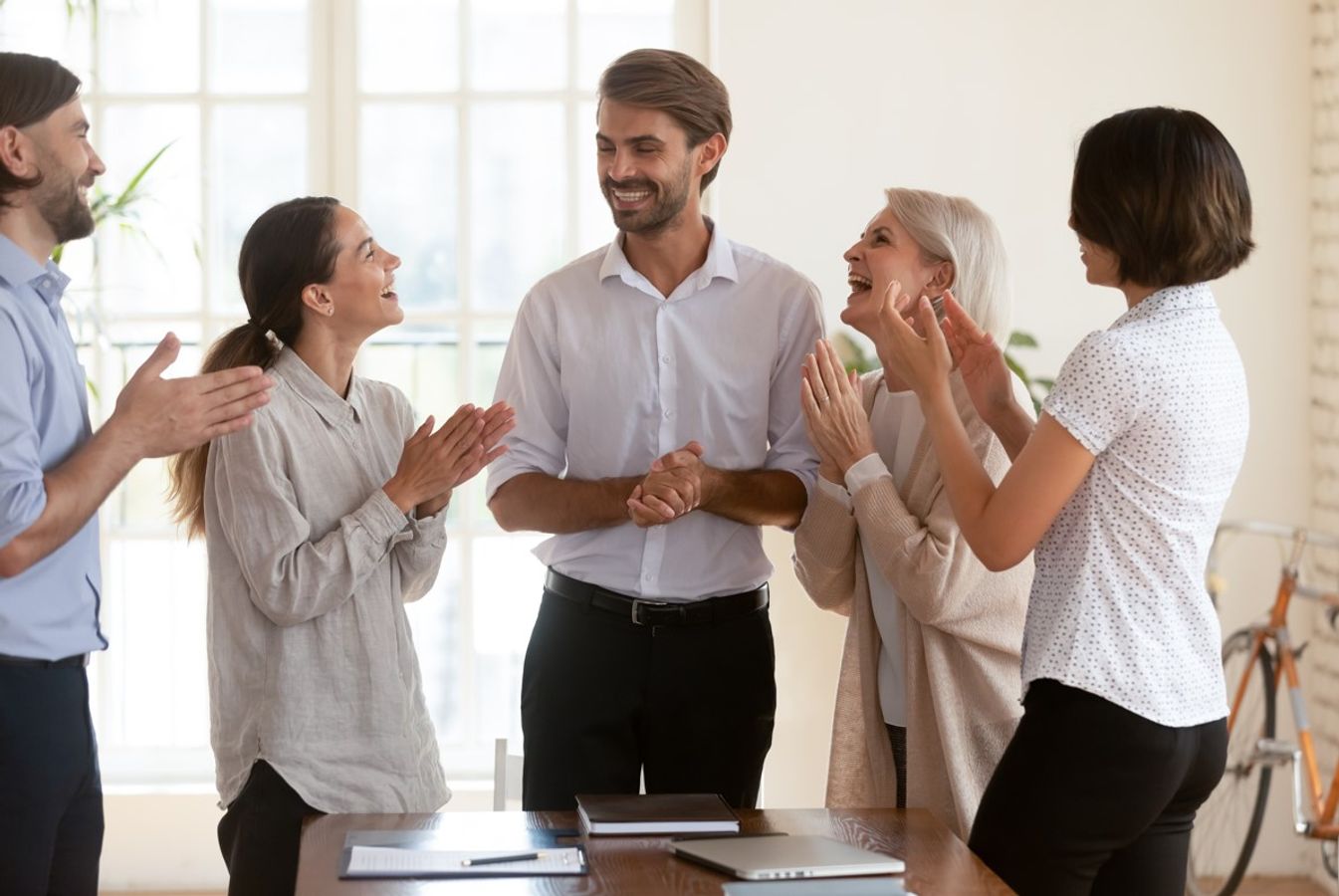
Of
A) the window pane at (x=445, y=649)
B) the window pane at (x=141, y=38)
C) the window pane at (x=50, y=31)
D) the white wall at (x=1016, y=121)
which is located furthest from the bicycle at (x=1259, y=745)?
the window pane at (x=50, y=31)

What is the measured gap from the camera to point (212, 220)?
4926 millimetres

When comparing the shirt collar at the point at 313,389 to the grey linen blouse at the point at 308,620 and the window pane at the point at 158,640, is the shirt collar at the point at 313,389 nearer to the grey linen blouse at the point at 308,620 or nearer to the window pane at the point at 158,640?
the grey linen blouse at the point at 308,620

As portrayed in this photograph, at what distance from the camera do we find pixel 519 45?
4.93m

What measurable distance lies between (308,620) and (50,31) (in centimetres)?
328

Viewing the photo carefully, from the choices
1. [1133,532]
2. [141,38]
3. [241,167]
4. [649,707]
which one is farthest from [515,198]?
[1133,532]

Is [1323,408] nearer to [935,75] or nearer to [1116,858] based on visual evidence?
[935,75]

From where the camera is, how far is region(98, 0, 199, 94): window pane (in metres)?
4.89

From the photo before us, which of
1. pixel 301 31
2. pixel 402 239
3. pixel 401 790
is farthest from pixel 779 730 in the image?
pixel 301 31

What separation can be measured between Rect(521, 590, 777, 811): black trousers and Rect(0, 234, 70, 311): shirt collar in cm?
112

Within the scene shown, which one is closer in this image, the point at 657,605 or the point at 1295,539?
the point at 657,605

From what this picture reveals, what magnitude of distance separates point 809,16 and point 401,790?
3.22 meters

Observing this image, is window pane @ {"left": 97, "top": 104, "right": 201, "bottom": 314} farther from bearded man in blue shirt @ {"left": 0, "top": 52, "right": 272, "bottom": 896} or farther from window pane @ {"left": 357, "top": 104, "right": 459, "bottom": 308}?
bearded man in blue shirt @ {"left": 0, "top": 52, "right": 272, "bottom": 896}

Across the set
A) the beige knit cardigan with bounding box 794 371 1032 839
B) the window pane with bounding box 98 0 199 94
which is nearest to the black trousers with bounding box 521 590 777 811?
the beige knit cardigan with bounding box 794 371 1032 839

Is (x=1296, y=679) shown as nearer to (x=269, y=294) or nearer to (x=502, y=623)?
(x=502, y=623)
